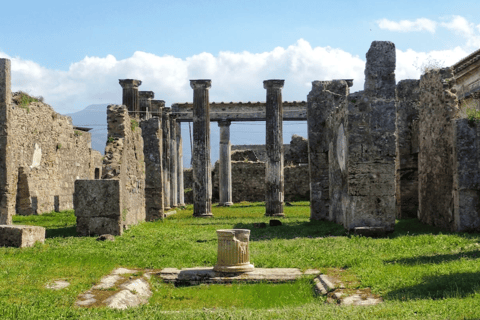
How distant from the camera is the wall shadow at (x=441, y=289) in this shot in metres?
6.53

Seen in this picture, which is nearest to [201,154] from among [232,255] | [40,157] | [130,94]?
[130,94]

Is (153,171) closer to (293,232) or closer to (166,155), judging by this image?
(293,232)

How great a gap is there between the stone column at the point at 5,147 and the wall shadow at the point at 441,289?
10.7 m

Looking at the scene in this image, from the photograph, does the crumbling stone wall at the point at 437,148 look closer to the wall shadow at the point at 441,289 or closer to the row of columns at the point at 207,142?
the wall shadow at the point at 441,289

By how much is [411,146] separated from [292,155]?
22634 millimetres

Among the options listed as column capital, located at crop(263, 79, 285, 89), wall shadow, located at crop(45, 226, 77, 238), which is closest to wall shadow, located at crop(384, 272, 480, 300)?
wall shadow, located at crop(45, 226, 77, 238)

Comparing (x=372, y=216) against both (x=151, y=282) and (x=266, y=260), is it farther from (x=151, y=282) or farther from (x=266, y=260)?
(x=151, y=282)

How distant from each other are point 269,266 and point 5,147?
8392 millimetres

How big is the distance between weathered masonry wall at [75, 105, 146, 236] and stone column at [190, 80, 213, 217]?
4566 millimetres

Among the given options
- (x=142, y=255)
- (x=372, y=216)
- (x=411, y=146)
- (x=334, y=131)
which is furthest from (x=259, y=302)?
(x=411, y=146)

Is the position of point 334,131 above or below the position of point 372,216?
above

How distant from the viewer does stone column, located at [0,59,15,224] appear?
14531 millimetres

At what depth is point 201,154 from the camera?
22.8 meters

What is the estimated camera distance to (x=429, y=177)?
14562 millimetres
